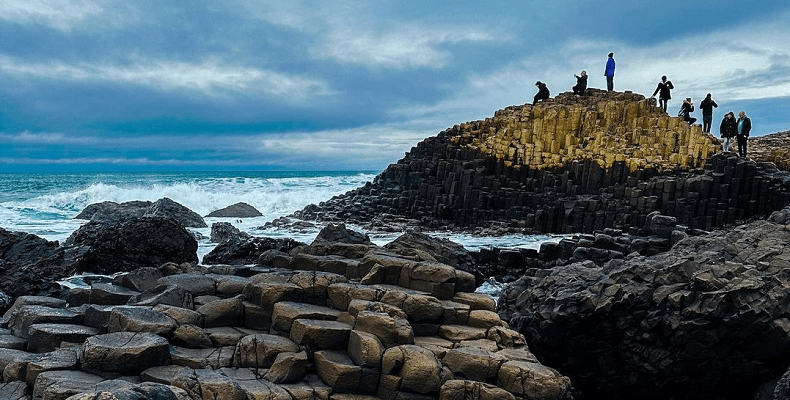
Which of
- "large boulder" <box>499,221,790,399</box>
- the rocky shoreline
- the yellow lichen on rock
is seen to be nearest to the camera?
the rocky shoreline

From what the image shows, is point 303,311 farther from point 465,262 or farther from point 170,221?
point 170,221

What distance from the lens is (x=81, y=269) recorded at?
45.7 ft

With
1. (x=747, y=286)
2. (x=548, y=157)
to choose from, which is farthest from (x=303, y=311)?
(x=548, y=157)

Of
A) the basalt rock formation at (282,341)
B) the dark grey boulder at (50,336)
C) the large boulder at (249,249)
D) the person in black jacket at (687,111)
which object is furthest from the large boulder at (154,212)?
the person in black jacket at (687,111)

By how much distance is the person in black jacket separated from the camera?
102 feet

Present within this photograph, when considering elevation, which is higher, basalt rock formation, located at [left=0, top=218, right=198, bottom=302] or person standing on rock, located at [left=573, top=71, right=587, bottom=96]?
person standing on rock, located at [left=573, top=71, right=587, bottom=96]

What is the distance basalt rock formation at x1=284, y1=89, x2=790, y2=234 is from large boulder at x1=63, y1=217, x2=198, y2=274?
13.0 metres

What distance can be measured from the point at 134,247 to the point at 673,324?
37.5ft

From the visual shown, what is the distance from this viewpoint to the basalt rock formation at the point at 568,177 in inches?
947

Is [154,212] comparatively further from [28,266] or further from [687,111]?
[687,111]

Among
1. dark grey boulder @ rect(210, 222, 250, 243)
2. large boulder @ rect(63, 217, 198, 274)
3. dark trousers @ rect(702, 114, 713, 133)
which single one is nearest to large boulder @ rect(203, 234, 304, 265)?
large boulder @ rect(63, 217, 198, 274)

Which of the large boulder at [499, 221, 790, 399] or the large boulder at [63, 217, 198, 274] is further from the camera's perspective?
the large boulder at [63, 217, 198, 274]

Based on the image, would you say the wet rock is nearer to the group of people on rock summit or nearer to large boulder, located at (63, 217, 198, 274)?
large boulder, located at (63, 217, 198, 274)

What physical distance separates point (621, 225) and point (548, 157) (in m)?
6.04
